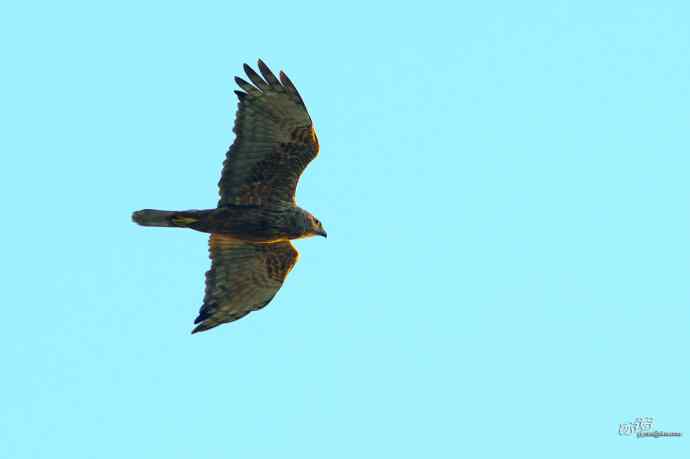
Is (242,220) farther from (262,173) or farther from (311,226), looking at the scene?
(311,226)

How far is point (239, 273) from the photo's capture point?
2125 cm

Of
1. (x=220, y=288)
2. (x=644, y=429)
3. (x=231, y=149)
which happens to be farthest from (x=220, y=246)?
(x=644, y=429)

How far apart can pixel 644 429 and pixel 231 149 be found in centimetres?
815

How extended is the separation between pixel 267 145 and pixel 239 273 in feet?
7.77

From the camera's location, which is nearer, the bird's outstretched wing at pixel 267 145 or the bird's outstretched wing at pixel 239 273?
the bird's outstretched wing at pixel 267 145

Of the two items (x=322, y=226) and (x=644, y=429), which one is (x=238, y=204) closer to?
(x=322, y=226)

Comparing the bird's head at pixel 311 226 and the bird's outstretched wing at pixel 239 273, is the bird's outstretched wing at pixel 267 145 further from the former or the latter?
the bird's outstretched wing at pixel 239 273

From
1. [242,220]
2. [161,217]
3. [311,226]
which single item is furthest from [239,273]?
[161,217]

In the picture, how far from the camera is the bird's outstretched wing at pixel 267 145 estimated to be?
19625mm

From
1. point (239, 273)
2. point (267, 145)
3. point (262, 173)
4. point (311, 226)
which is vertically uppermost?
point (267, 145)

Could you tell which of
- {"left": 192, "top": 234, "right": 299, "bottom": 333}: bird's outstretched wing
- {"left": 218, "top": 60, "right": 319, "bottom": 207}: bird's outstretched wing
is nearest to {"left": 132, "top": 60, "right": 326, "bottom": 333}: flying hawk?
{"left": 218, "top": 60, "right": 319, "bottom": 207}: bird's outstretched wing

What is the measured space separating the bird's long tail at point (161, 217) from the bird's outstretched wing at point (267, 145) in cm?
50

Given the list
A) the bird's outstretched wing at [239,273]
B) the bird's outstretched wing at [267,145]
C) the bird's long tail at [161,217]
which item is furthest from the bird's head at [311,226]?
the bird's long tail at [161,217]

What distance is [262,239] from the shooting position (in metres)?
20.3
